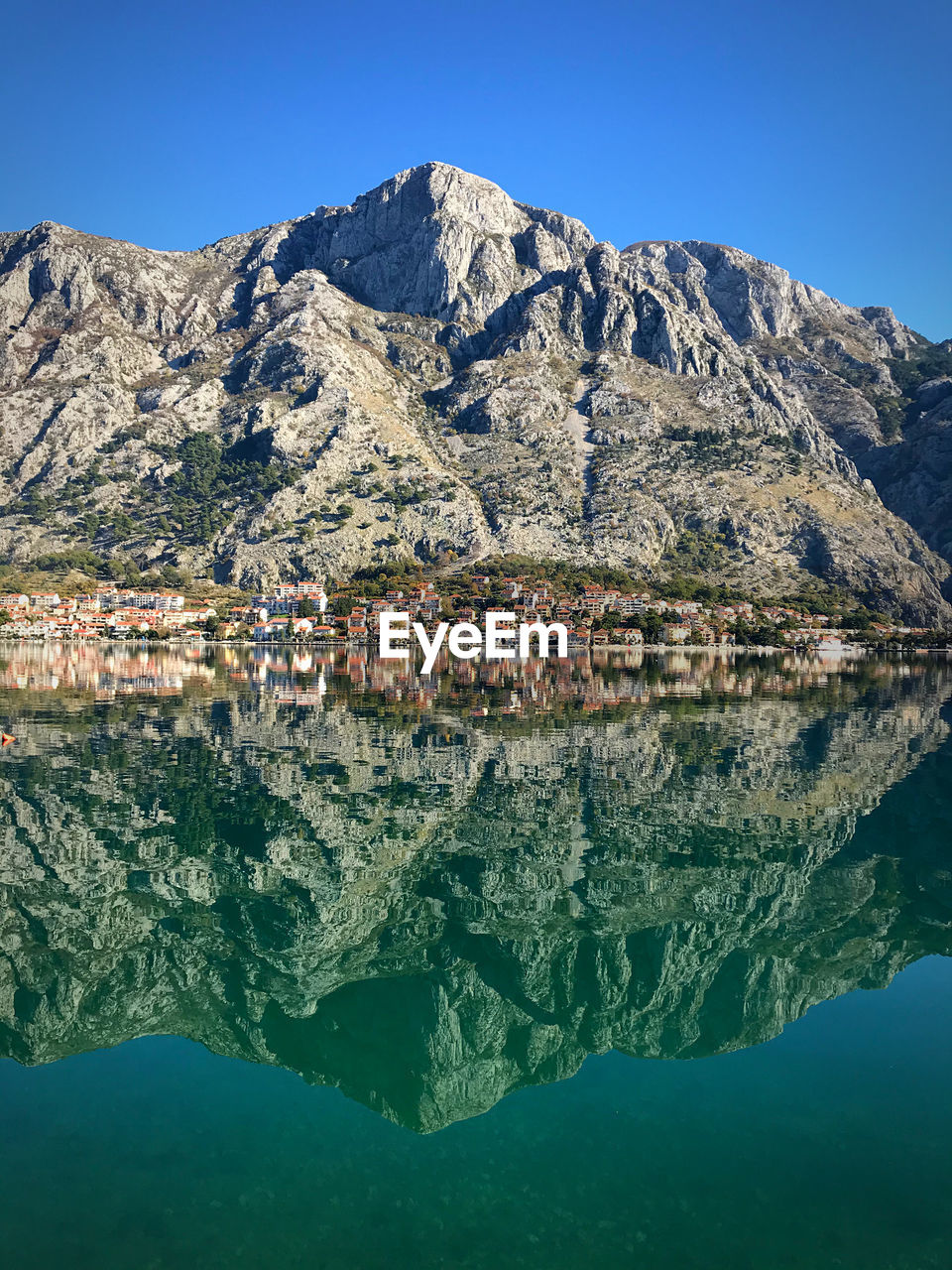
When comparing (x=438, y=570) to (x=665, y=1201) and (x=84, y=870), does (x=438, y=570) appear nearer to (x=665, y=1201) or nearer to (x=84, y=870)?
(x=84, y=870)

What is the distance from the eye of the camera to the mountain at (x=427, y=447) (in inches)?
5960

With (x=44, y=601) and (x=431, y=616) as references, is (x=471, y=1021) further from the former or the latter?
(x=44, y=601)

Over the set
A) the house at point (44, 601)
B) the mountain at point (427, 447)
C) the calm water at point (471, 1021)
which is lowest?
the calm water at point (471, 1021)

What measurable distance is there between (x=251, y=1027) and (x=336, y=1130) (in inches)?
102

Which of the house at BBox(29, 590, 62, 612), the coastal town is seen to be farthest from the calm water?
Result: the house at BBox(29, 590, 62, 612)

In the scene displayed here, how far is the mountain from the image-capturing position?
151375mm

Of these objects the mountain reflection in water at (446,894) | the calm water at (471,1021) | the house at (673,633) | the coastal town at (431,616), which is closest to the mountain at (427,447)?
the coastal town at (431,616)

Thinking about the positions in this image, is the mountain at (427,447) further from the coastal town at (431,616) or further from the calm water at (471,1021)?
the calm water at (471,1021)

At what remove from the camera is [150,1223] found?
26.2ft

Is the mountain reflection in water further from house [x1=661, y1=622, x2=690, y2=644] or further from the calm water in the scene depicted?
house [x1=661, y1=622, x2=690, y2=644]

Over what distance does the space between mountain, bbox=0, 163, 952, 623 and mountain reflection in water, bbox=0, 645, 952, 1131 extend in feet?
385

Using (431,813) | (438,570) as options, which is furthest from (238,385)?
(431,813)

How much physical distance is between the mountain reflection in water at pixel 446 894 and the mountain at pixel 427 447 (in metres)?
117

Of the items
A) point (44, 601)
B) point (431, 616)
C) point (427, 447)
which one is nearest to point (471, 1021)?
point (431, 616)
